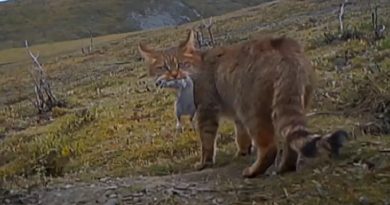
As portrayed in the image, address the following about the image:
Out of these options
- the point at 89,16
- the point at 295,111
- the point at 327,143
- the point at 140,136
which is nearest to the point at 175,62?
the point at 295,111

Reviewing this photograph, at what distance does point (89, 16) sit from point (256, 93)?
371 feet

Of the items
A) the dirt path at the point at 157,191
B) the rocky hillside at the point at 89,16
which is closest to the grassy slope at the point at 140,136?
the dirt path at the point at 157,191

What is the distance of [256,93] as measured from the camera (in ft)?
24.0

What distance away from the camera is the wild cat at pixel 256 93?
676cm

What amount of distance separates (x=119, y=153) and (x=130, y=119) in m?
3.23

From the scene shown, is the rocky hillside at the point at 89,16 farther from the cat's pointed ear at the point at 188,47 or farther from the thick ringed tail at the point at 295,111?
the thick ringed tail at the point at 295,111

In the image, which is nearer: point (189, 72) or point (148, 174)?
point (189, 72)

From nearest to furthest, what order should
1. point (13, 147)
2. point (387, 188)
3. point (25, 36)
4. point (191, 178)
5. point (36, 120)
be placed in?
point (387, 188)
point (191, 178)
point (13, 147)
point (36, 120)
point (25, 36)

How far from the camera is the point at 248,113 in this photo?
7.48 m

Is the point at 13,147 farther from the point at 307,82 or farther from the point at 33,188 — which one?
the point at 307,82

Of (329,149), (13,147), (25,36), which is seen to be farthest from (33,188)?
(25,36)

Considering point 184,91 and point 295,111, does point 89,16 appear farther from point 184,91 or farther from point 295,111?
point 295,111

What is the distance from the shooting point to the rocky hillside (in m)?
111

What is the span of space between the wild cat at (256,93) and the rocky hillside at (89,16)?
9851 cm
